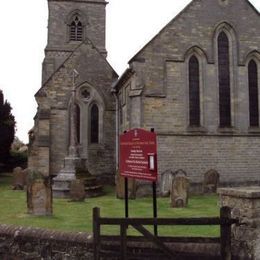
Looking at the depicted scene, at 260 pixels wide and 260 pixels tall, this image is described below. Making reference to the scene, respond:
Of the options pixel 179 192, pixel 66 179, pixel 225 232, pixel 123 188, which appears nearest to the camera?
pixel 225 232

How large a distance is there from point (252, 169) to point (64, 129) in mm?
11496

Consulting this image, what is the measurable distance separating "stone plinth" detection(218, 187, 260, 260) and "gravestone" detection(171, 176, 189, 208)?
7.17 metres

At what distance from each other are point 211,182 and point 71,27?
23855 mm

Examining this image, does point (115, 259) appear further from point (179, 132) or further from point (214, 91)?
point (214, 91)

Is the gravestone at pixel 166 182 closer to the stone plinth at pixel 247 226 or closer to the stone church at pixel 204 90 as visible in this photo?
the stone church at pixel 204 90

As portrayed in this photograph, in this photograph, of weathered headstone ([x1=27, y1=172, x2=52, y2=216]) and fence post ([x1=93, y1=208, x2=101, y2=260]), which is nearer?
fence post ([x1=93, y1=208, x2=101, y2=260])

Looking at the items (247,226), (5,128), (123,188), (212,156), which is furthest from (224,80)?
(5,128)

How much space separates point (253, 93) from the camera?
22.3 m

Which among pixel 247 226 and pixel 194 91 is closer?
pixel 247 226

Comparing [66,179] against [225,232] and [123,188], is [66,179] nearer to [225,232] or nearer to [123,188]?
[123,188]

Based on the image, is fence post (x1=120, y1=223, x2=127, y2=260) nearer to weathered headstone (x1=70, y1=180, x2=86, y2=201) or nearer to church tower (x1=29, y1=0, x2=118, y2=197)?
weathered headstone (x1=70, y1=180, x2=86, y2=201)

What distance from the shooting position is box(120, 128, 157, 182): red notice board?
361 inches

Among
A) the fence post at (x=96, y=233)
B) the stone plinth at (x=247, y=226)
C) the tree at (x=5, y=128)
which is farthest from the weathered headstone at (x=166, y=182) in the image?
the tree at (x=5, y=128)

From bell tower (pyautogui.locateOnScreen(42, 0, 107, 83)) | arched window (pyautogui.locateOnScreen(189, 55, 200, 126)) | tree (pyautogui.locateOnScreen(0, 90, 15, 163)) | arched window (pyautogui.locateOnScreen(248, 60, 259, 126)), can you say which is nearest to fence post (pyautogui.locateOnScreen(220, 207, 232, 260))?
arched window (pyautogui.locateOnScreen(189, 55, 200, 126))
